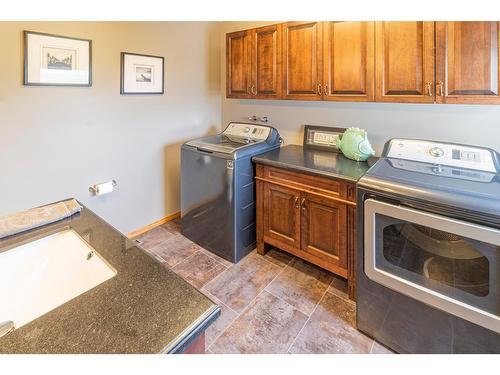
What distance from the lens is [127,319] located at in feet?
2.31

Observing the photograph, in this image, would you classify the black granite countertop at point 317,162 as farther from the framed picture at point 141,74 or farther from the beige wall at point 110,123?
the framed picture at point 141,74

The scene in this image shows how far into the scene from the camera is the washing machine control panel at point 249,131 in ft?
8.86

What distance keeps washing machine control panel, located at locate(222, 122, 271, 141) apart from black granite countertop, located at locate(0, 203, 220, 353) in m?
1.96

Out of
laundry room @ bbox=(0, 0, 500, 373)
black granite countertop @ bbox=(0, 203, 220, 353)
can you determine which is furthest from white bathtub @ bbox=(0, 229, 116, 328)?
black granite countertop @ bbox=(0, 203, 220, 353)

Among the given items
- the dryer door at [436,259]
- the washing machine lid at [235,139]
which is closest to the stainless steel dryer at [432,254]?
the dryer door at [436,259]

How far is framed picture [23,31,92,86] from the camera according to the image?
1.95 meters

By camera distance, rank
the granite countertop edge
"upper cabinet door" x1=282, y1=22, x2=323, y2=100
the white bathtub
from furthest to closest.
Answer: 1. "upper cabinet door" x1=282, y1=22, x2=323, y2=100
2. the granite countertop edge
3. the white bathtub

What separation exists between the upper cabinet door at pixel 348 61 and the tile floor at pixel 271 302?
1385 millimetres

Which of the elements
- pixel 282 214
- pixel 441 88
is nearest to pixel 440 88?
pixel 441 88

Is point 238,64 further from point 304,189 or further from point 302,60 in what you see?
point 304,189

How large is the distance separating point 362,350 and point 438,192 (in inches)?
37.4

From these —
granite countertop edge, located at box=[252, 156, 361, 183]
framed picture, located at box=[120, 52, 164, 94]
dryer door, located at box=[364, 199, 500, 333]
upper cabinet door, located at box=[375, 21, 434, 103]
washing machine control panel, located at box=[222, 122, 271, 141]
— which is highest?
framed picture, located at box=[120, 52, 164, 94]

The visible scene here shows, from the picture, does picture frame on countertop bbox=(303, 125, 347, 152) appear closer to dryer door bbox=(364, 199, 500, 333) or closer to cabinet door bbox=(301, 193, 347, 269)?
cabinet door bbox=(301, 193, 347, 269)

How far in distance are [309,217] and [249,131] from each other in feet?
3.82
